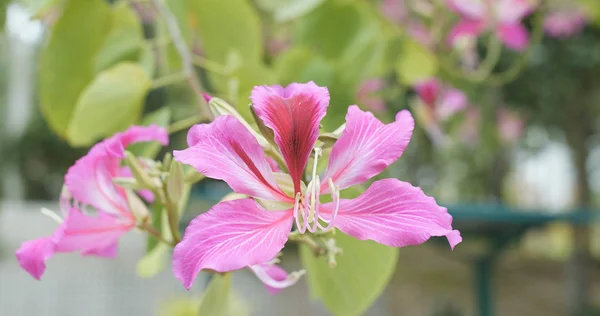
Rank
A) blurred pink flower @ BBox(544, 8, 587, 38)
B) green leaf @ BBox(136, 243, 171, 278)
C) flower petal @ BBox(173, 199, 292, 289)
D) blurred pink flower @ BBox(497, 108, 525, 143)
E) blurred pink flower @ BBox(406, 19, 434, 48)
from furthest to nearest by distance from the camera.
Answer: blurred pink flower @ BBox(497, 108, 525, 143), blurred pink flower @ BBox(544, 8, 587, 38), blurred pink flower @ BBox(406, 19, 434, 48), green leaf @ BBox(136, 243, 171, 278), flower petal @ BBox(173, 199, 292, 289)

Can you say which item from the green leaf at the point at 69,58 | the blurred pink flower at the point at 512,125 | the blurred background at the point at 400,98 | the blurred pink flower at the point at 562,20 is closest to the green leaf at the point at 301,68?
the blurred background at the point at 400,98

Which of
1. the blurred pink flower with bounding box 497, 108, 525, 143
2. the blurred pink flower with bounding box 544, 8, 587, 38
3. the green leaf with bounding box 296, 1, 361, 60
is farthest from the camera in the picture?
the blurred pink flower with bounding box 497, 108, 525, 143

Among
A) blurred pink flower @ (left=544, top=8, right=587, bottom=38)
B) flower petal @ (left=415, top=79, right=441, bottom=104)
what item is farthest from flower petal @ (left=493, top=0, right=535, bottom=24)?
blurred pink flower @ (left=544, top=8, right=587, bottom=38)

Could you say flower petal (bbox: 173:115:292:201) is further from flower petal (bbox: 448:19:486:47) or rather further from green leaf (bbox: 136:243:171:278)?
flower petal (bbox: 448:19:486:47)

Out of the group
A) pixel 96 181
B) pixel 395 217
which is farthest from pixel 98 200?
pixel 395 217

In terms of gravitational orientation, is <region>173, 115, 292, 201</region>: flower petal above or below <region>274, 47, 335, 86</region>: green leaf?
below

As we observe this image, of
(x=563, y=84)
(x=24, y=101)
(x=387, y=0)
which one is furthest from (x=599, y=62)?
(x=24, y=101)
